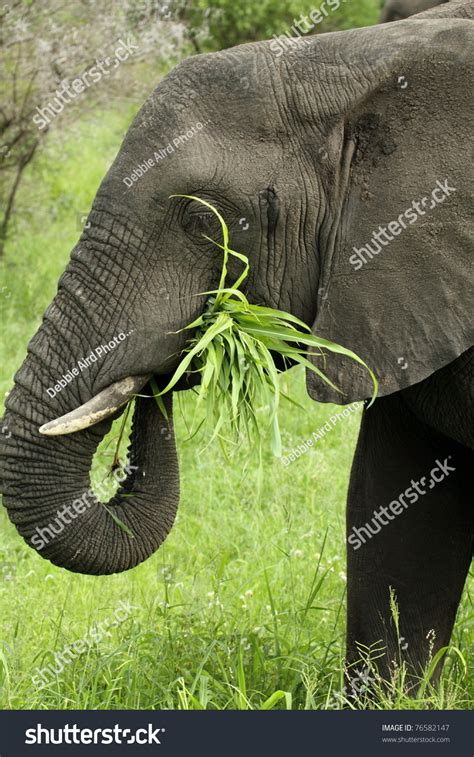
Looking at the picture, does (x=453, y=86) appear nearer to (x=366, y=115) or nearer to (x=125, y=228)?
(x=366, y=115)

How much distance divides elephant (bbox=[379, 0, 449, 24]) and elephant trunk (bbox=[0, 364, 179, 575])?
6.62 feet

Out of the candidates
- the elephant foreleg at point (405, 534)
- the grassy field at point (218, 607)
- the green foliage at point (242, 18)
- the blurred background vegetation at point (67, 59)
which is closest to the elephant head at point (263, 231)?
the grassy field at point (218, 607)

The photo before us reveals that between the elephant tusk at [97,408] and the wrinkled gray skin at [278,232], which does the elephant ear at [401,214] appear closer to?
the wrinkled gray skin at [278,232]

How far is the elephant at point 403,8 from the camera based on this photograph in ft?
17.8

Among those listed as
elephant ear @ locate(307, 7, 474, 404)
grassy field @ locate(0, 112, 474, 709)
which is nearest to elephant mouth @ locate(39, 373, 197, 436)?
grassy field @ locate(0, 112, 474, 709)

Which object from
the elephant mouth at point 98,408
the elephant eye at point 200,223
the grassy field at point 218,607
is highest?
the elephant eye at point 200,223

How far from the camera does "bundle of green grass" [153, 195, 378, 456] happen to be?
4.09 metres

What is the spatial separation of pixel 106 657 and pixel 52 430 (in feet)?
4.21

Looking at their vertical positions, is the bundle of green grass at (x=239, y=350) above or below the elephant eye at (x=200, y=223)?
below

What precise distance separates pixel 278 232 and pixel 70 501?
1.02 m

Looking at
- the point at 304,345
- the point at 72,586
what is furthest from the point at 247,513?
the point at 304,345

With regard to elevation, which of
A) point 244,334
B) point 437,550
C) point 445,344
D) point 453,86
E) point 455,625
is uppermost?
point 453,86

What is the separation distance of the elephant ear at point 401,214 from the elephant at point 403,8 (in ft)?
4.01

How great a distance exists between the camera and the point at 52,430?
4.03 metres
